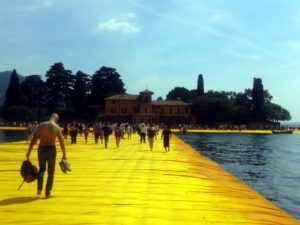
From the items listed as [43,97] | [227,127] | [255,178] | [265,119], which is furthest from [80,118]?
[255,178]

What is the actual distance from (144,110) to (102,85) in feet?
56.9

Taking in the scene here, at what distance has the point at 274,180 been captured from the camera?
22500mm

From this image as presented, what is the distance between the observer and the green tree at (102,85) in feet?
413

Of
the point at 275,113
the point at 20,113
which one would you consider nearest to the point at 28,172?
the point at 20,113

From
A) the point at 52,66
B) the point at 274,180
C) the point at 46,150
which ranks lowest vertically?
the point at 274,180

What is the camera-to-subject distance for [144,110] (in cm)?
11806

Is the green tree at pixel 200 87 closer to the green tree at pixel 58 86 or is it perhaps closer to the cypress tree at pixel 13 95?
the green tree at pixel 58 86

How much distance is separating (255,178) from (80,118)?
315ft

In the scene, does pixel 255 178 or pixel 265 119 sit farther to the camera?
pixel 265 119

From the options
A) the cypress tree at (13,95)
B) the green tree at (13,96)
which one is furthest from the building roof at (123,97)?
the cypress tree at (13,95)

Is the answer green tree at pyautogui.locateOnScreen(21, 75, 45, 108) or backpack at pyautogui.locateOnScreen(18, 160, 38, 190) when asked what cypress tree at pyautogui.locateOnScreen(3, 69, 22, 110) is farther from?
backpack at pyautogui.locateOnScreen(18, 160, 38, 190)

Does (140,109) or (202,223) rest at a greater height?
(140,109)

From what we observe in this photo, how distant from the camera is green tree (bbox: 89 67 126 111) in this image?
413 feet

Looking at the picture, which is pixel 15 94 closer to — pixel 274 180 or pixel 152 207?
pixel 274 180
